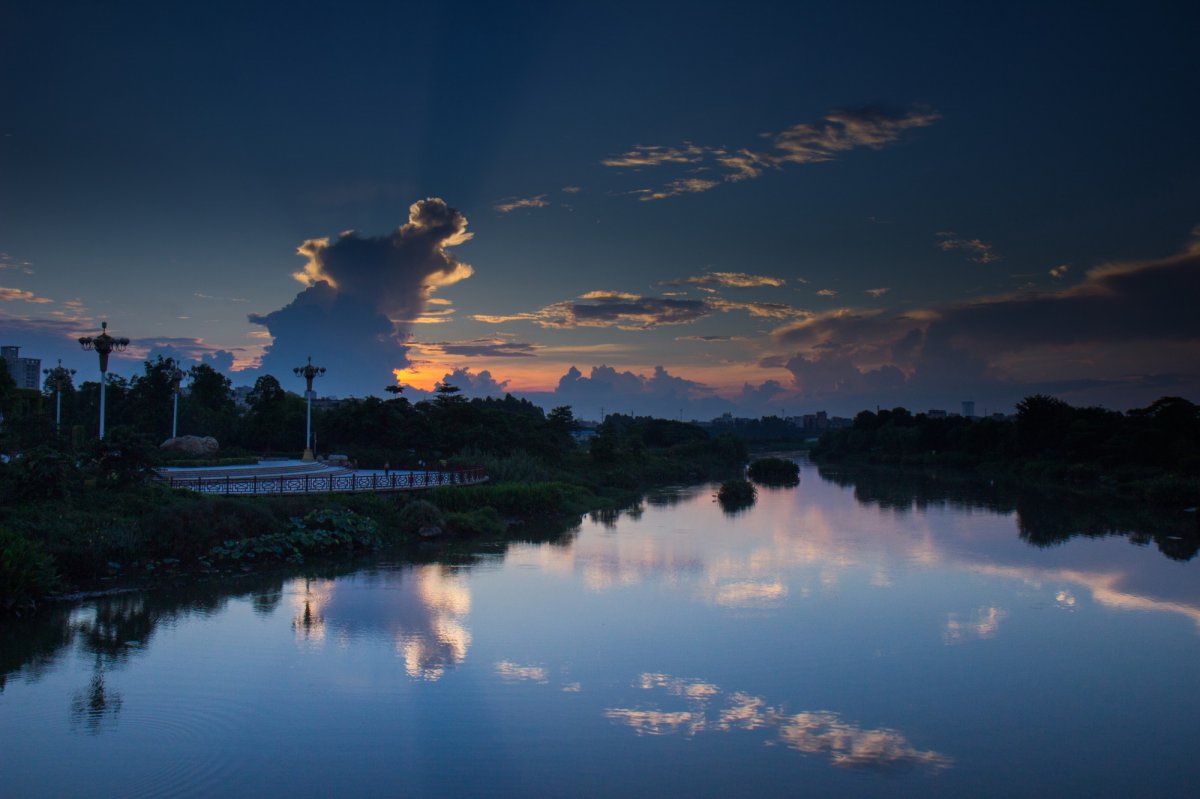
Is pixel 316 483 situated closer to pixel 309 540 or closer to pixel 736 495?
pixel 309 540

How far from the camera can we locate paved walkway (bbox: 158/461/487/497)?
87.0 feet

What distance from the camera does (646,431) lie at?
347 feet

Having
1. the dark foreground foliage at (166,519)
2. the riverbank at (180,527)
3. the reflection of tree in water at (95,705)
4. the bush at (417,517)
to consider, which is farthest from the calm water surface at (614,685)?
the bush at (417,517)

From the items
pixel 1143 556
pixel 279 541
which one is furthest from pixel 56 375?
pixel 1143 556

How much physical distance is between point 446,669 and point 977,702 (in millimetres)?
8787

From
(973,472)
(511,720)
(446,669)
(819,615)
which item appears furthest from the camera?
(973,472)

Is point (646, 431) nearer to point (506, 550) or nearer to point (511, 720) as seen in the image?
point (506, 550)

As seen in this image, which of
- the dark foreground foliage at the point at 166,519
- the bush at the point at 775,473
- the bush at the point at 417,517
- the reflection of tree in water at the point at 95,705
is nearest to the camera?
the reflection of tree in water at the point at 95,705

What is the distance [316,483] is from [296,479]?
706 millimetres

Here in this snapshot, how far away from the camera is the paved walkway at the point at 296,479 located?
2652cm

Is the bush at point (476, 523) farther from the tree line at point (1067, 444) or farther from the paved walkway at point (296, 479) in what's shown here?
the tree line at point (1067, 444)

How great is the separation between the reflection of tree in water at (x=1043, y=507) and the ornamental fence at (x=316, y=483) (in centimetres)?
2406

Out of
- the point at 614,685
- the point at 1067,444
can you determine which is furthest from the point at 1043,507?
the point at 614,685

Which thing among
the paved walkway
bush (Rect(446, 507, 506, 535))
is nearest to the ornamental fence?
the paved walkway
